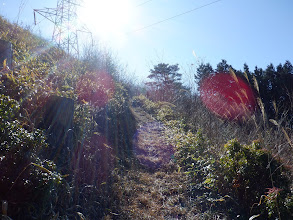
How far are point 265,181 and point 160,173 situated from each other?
6.27ft

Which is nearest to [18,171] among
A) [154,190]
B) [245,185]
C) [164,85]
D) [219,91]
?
[154,190]

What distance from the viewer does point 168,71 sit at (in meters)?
20.4

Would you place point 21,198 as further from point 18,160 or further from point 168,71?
point 168,71

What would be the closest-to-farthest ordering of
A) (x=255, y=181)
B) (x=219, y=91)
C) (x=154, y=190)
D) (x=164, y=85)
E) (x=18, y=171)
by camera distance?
1. (x=18, y=171)
2. (x=255, y=181)
3. (x=154, y=190)
4. (x=219, y=91)
5. (x=164, y=85)

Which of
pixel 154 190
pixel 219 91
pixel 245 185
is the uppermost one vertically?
pixel 219 91

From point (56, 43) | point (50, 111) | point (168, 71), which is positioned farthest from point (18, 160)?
point (168, 71)

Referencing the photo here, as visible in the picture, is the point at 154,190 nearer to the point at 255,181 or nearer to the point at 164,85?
the point at 255,181

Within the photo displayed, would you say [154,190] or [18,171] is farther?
[154,190]

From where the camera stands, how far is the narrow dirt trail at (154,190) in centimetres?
287

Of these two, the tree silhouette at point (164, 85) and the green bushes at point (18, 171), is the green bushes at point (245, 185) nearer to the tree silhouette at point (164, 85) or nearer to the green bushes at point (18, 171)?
the green bushes at point (18, 171)

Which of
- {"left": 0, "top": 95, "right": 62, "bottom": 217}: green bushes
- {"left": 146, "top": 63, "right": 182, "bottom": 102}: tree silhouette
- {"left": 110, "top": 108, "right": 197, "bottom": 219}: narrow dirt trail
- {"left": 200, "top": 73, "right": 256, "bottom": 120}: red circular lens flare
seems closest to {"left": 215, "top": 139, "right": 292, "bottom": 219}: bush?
{"left": 110, "top": 108, "right": 197, "bottom": 219}: narrow dirt trail

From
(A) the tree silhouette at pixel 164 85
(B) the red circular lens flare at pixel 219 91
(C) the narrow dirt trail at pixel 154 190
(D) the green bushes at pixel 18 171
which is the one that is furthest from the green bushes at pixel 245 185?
(A) the tree silhouette at pixel 164 85

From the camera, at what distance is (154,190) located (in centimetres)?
343

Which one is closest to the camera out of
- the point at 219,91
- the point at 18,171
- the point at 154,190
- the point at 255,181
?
the point at 18,171
